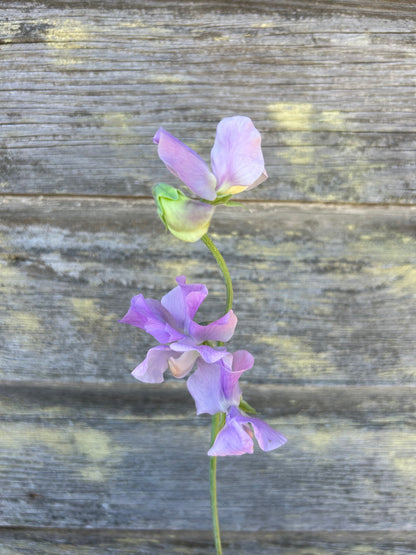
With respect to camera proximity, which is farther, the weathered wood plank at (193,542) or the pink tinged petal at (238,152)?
the weathered wood plank at (193,542)

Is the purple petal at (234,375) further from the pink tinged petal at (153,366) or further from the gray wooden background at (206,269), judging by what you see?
the gray wooden background at (206,269)

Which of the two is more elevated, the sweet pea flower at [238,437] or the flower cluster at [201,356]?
the flower cluster at [201,356]

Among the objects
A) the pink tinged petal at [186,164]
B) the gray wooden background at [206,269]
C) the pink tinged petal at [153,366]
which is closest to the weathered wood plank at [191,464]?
the gray wooden background at [206,269]

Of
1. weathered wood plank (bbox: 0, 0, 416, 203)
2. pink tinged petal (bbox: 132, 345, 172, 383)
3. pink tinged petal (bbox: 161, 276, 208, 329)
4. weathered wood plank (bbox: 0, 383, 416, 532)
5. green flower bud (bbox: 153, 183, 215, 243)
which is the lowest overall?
weathered wood plank (bbox: 0, 383, 416, 532)

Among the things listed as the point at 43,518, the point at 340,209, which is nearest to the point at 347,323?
the point at 340,209

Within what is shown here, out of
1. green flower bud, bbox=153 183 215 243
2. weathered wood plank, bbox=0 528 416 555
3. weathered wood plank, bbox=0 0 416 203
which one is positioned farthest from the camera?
weathered wood plank, bbox=0 528 416 555

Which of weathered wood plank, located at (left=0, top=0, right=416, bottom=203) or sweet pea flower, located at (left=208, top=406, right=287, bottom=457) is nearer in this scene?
sweet pea flower, located at (left=208, top=406, right=287, bottom=457)

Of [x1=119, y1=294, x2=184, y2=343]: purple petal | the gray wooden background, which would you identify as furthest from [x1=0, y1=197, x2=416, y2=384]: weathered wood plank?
[x1=119, y1=294, x2=184, y2=343]: purple petal

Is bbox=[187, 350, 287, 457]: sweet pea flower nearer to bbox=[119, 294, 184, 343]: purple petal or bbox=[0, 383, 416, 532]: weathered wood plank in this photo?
bbox=[119, 294, 184, 343]: purple petal
